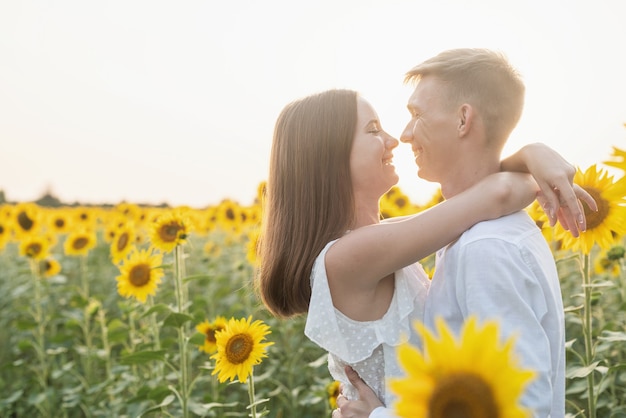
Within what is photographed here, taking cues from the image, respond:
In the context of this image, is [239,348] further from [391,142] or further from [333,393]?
[391,142]

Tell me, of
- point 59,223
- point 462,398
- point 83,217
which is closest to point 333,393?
point 462,398

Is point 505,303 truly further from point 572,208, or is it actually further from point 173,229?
point 173,229

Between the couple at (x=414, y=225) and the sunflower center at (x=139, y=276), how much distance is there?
6.72 ft

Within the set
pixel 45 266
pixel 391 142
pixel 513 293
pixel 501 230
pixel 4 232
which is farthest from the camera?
pixel 4 232

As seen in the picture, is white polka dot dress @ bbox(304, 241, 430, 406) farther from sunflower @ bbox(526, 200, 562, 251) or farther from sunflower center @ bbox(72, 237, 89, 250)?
sunflower center @ bbox(72, 237, 89, 250)

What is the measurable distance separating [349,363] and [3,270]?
27.9ft

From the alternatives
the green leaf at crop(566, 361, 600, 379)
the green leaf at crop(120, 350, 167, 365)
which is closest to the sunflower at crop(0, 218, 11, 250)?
the green leaf at crop(120, 350, 167, 365)

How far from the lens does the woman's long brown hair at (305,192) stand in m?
2.07

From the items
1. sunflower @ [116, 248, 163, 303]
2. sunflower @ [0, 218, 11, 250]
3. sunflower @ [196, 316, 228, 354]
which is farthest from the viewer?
sunflower @ [0, 218, 11, 250]

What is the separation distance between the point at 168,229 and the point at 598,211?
2.32 m

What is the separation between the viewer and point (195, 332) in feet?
13.8

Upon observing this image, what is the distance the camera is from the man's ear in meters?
1.99

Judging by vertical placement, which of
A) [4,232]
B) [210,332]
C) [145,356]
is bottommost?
[210,332]

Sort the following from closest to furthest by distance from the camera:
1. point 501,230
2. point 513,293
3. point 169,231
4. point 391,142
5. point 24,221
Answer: point 513,293, point 501,230, point 391,142, point 169,231, point 24,221
